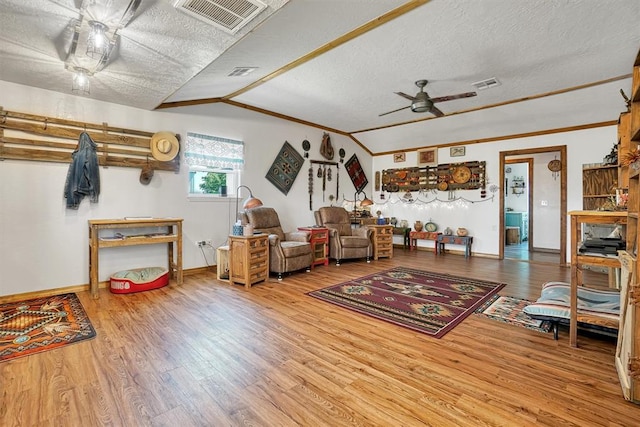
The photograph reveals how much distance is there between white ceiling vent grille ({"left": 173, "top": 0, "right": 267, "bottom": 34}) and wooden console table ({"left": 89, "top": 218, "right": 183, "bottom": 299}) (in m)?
2.68

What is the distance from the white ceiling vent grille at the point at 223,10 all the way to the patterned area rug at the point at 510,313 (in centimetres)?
335

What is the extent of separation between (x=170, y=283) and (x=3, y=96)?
9.28 feet

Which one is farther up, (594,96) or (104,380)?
(594,96)

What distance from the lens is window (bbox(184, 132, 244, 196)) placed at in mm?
4809

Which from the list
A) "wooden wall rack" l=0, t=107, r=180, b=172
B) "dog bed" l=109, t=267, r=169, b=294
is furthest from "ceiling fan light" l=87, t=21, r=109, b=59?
"dog bed" l=109, t=267, r=169, b=294

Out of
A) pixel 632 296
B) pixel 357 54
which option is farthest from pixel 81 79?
pixel 632 296

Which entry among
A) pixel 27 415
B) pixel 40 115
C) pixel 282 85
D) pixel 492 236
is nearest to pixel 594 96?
pixel 492 236

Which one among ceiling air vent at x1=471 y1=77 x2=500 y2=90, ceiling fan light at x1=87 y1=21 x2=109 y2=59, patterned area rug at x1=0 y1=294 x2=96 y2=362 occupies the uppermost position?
ceiling air vent at x1=471 y1=77 x2=500 y2=90

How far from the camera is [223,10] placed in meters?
2.10

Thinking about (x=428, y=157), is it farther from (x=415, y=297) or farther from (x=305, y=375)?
(x=305, y=375)

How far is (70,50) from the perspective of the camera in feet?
8.65

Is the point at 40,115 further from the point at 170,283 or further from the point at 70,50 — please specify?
the point at 170,283

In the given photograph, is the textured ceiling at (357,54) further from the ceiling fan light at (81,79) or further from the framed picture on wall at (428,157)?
the framed picture on wall at (428,157)

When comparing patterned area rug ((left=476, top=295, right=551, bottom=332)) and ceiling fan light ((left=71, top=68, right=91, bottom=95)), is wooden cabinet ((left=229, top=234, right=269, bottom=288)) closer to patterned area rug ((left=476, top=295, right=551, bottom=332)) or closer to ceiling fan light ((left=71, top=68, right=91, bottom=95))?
ceiling fan light ((left=71, top=68, right=91, bottom=95))
